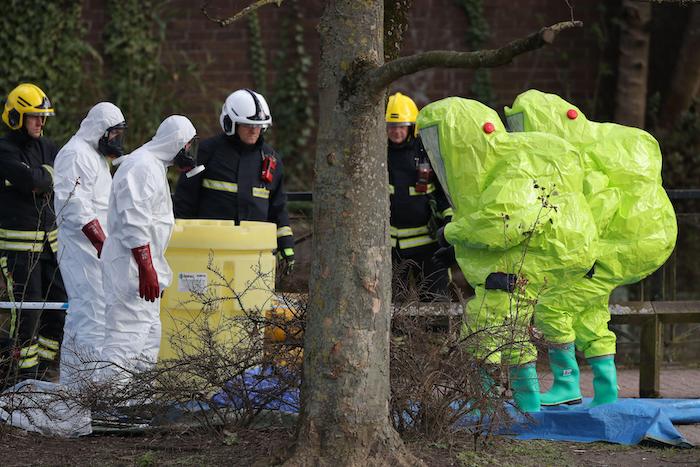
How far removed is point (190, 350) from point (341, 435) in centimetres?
244

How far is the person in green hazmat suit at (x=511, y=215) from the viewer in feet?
22.2

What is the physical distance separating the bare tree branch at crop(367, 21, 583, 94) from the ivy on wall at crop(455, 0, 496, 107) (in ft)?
25.9

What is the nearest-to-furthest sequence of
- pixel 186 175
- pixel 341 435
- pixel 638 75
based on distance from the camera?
1. pixel 341 435
2. pixel 186 175
3. pixel 638 75

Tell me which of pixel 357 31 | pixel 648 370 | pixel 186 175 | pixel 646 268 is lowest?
pixel 648 370

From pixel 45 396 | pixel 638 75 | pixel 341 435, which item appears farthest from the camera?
Answer: pixel 638 75

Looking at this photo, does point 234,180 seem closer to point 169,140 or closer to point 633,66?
point 169,140

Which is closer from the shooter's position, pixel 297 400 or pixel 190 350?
pixel 297 400

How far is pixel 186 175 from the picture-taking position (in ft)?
27.0

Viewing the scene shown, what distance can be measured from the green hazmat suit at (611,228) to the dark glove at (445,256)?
83cm

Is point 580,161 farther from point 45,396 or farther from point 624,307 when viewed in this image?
point 45,396

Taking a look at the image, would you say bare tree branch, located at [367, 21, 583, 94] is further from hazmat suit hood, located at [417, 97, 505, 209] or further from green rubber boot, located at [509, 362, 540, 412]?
green rubber boot, located at [509, 362, 540, 412]

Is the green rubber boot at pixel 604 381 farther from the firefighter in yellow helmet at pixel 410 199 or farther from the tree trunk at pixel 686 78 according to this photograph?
the tree trunk at pixel 686 78

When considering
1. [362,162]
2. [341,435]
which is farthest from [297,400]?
[362,162]

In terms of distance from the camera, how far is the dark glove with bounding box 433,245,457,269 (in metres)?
7.78
